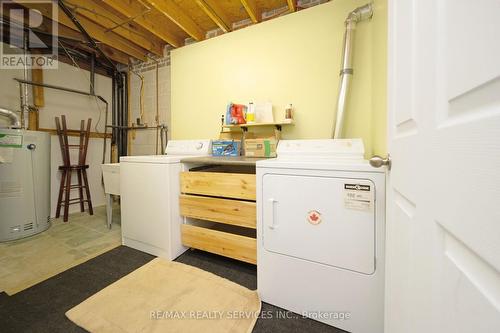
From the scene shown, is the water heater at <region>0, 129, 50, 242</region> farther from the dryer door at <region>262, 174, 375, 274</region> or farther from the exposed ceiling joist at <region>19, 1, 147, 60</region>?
the dryer door at <region>262, 174, 375, 274</region>

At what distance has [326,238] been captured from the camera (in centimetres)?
112

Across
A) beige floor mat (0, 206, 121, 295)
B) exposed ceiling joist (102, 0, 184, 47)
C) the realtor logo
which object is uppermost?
exposed ceiling joist (102, 0, 184, 47)

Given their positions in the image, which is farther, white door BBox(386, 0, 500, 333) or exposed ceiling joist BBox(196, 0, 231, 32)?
exposed ceiling joist BBox(196, 0, 231, 32)

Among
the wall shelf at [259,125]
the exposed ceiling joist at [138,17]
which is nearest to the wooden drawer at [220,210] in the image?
the wall shelf at [259,125]

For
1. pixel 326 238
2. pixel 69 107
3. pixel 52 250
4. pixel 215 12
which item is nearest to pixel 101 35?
pixel 69 107

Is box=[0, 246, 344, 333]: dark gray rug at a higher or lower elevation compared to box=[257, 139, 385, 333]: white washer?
lower

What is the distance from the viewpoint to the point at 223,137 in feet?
7.97

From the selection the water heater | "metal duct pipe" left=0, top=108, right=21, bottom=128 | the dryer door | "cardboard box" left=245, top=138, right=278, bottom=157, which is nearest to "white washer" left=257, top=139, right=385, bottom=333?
the dryer door

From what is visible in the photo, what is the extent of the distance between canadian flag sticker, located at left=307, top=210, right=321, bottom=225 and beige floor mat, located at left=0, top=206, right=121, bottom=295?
1994 mm

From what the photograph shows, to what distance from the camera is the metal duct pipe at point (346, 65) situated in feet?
5.39

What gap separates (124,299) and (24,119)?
2848 millimetres

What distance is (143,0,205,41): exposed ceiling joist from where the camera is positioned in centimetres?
209

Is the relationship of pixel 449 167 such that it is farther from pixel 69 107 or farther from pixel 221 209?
pixel 69 107

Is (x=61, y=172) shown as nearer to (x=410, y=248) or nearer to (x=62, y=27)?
(x=62, y=27)
